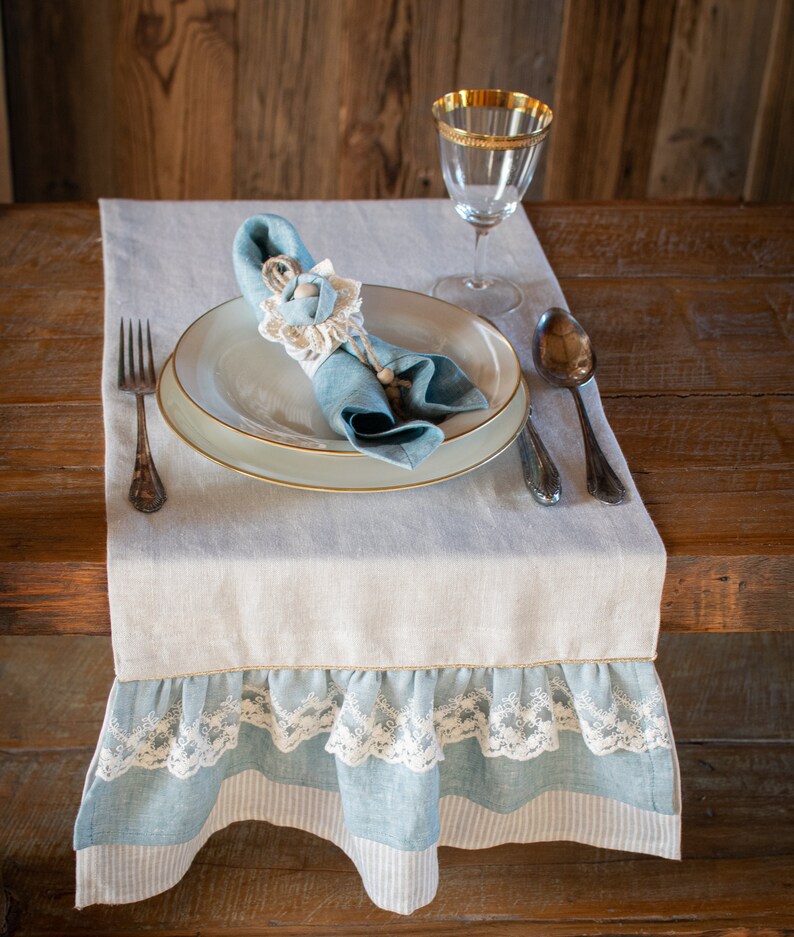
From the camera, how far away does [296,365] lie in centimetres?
83

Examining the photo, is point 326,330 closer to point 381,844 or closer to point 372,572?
point 372,572

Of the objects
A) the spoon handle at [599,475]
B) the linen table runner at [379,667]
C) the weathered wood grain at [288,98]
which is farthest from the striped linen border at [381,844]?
the weathered wood grain at [288,98]

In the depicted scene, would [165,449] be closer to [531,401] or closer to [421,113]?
[531,401]

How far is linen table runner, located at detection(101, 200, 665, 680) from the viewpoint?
27.7 inches

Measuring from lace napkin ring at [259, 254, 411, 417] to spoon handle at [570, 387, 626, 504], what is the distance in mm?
144

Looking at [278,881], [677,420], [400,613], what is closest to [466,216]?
[677,420]

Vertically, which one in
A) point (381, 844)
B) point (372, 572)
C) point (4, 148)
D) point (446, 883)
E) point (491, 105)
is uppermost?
point (491, 105)

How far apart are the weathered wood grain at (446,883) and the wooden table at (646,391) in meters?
0.42

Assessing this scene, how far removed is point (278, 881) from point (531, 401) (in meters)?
0.55

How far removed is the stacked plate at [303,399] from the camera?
726 millimetres

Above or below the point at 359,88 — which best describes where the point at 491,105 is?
above

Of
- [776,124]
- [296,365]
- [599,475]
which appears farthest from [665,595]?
[776,124]

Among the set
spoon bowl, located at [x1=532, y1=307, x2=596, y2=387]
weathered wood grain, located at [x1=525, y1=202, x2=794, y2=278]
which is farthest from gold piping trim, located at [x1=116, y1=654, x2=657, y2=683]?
weathered wood grain, located at [x1=525, y1=202, x2=794, y2=278]

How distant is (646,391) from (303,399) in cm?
29
